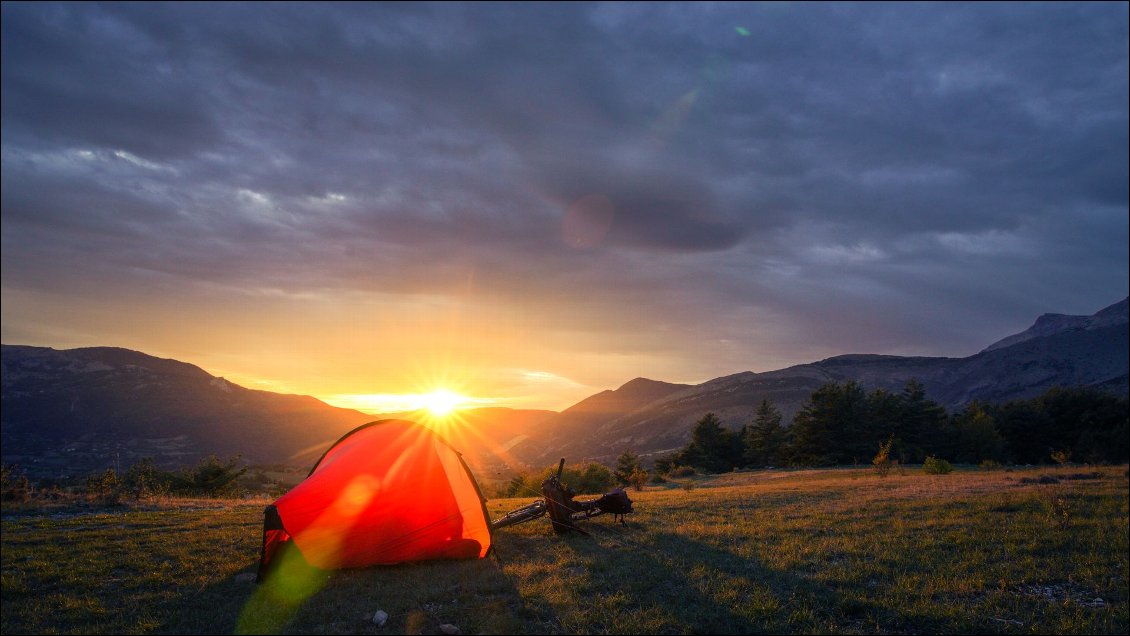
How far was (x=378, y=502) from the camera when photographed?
1066 centimetres

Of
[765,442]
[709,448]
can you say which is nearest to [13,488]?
[709,448]

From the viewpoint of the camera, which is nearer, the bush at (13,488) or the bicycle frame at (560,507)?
the bicycle frame at (560,507)

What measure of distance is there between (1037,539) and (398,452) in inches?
525

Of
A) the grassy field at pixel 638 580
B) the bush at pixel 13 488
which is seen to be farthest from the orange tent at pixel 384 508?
the bush at pixel 13 488

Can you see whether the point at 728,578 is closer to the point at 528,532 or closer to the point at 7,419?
the point at 528,532

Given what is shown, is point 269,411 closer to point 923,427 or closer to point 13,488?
point 13,488

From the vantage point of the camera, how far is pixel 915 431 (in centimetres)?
6078

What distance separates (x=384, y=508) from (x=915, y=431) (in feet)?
213

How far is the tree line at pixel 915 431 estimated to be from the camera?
188 ft

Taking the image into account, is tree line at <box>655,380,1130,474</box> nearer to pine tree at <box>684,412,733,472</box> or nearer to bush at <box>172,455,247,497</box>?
pine tree at <box>684,412,733,472</box>

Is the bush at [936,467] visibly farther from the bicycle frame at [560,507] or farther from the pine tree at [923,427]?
the pine tree at [923,427]

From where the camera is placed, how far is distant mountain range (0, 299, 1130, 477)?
84.2m

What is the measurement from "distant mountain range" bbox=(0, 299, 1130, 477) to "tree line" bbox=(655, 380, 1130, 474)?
28.5m

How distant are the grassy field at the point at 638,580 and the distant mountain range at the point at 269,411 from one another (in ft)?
86.5
